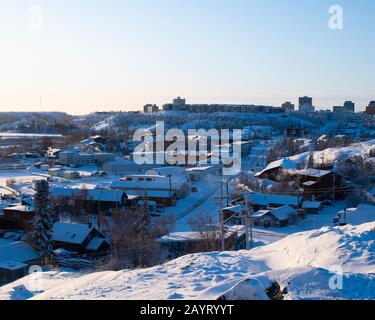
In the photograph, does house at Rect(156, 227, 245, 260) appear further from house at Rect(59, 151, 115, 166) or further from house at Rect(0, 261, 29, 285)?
house at Rect(59, 151, 115, 166)

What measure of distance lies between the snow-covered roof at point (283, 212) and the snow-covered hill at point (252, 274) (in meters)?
5.38

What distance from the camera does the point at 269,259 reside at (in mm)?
4277

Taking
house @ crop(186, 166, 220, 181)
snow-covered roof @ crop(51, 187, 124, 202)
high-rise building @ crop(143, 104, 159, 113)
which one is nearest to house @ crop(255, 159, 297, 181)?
house @ crop(186, 166, 220, 181)

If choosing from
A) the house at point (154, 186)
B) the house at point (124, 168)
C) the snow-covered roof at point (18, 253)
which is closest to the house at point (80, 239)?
the snow-covered roof at point (18, 253)

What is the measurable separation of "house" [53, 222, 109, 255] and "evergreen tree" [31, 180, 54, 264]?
0.43 metres

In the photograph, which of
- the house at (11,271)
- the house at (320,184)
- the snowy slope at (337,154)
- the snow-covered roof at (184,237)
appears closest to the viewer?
the house at (11,271)

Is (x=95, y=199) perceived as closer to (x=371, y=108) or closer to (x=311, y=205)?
(x=311, y=205)

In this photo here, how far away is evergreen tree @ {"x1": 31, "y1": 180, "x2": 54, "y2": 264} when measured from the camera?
7.75 metres

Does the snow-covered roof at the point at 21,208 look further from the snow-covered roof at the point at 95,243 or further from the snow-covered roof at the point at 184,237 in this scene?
the snow-covered roof at the point at 184,237

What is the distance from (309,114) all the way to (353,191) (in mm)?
43951

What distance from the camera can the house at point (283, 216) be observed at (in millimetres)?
10234

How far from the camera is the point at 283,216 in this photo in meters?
10.3

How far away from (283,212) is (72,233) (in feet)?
15.6

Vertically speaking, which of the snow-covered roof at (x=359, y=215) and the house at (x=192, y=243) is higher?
the snow-covered roof at (x=359, y=215)
